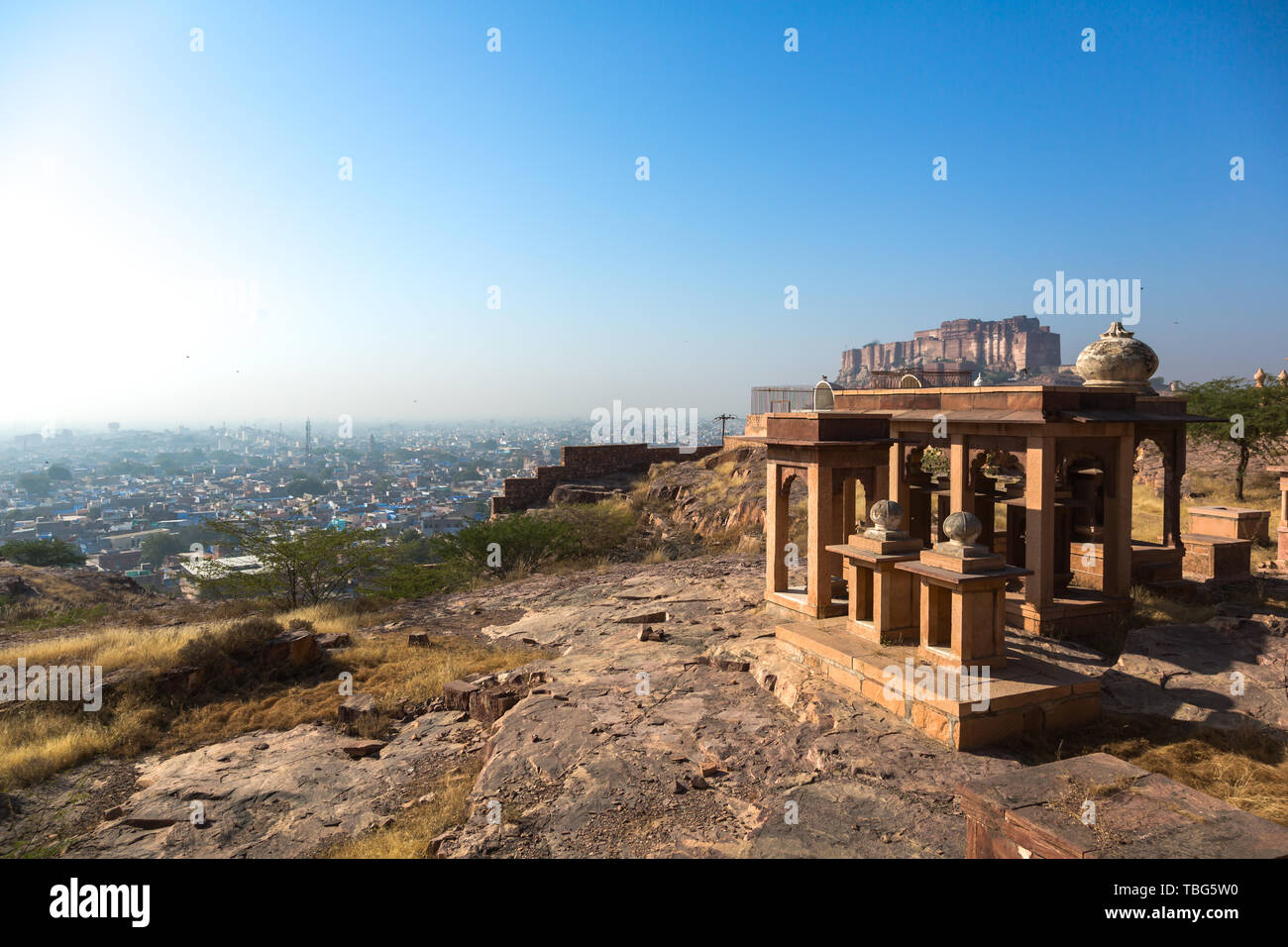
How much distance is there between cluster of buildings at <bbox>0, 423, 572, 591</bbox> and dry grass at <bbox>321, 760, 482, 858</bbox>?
12.1 metres

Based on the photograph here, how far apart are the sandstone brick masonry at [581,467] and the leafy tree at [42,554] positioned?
14.9m

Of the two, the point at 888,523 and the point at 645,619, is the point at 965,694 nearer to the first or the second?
the point at 888,523

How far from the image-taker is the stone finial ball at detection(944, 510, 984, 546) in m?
7.15

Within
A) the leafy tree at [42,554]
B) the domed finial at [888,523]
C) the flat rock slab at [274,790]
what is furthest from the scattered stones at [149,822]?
the leafy tree at [42,554]

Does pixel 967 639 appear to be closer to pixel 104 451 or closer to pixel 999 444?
pixel 999 444

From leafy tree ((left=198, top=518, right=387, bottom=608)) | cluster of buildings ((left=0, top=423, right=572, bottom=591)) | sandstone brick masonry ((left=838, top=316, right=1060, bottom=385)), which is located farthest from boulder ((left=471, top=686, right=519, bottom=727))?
sandstone brick masonry ((left=838, top=316, right=1060, bottom=385))

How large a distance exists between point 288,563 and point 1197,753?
1609 centimetres

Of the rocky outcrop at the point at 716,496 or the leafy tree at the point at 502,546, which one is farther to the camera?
the rocky outcrop at the point at 716,496

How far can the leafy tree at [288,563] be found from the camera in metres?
15.5

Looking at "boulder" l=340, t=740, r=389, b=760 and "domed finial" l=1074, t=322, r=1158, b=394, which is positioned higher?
"domed finial" l=1074, t=322, r=1158, b=394

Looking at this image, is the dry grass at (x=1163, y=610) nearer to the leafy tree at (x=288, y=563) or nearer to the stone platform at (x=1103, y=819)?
the stone platform at (x=1103, y=819)

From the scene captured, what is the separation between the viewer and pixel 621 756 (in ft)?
21.3

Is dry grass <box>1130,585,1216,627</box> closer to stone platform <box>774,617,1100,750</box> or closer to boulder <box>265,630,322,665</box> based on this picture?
stone platform <box>774,617,1100,750</box>
